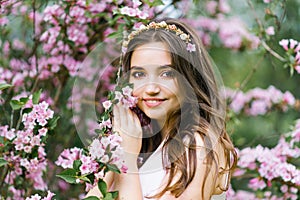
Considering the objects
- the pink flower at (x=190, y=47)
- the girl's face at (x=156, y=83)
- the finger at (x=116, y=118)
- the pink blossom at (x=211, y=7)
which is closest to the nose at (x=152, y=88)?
the girl's face at (x=156, y=83)

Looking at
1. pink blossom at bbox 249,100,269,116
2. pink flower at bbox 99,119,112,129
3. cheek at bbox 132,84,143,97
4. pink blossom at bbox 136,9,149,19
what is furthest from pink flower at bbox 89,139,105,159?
pink blossom at bbox 249,100,269,116

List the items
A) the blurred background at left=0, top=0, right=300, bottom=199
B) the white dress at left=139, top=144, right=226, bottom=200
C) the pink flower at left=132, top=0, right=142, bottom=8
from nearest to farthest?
the white dress at left=139, top=144, right=226, bottom=200 < the pink flower at left=132, top=0, right=142, bottom=8 < the blurred background at left=0, top=0, right=300, bottom=199

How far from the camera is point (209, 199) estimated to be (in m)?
1.86

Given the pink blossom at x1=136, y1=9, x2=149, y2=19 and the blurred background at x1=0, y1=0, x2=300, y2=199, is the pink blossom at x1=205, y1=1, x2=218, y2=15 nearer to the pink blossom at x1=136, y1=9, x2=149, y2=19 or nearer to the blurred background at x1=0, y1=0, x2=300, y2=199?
the blurred background at x1=0, y1=0, x2=300, y2=199

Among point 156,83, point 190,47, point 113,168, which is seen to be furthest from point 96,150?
point 190,47

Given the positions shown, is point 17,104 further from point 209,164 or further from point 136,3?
point 209,164

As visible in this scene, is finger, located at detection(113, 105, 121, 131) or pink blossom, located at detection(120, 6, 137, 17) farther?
pink blossom, located at detection(120, 6, 137, 17)

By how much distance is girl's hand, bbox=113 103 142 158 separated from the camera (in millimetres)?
1812

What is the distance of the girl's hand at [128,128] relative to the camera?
5.94ft

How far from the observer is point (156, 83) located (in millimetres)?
1806

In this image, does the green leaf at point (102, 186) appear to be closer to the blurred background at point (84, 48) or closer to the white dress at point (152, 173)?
the white dress at point (152, 173)

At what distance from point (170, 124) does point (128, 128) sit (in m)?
0.15

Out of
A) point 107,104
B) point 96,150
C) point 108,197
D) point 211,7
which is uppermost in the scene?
point 211,7

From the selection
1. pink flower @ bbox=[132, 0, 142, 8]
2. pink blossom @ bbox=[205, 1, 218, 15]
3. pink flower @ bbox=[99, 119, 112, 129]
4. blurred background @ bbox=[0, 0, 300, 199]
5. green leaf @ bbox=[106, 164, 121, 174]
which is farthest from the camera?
pink blossom @ bbox=[205, 1, 218, 15]
